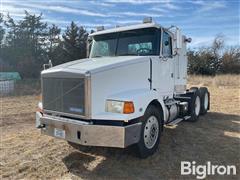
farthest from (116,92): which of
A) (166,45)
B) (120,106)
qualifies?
(166,45)

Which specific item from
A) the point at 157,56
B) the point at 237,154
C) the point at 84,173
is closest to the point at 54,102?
the point at 84,173

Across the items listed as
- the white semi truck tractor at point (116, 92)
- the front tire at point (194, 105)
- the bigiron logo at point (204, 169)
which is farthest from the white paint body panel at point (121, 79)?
the front tire at point (194, 105)

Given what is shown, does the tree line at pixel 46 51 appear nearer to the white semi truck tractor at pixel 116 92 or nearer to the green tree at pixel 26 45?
the green tree at pixel 26 45

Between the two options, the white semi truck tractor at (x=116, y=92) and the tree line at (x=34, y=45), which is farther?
the tree line at (x=34, y=45)

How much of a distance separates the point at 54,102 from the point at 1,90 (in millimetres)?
13619

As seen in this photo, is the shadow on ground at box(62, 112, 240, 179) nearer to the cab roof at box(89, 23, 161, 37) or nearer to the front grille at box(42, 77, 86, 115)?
the front grille at box(42, 77, 86, 115)

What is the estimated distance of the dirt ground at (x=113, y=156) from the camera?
4.62 meters

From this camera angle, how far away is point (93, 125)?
14.4ft

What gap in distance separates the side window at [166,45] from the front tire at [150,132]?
1.54 meters

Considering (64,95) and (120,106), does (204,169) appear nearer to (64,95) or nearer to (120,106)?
(120,106)

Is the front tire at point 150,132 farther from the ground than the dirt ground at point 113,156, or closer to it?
farther from the ground

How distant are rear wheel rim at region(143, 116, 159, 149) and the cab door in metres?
1.19

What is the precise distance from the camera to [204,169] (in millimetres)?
4805

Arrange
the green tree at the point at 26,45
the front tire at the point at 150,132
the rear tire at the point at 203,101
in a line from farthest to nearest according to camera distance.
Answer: the green tree at the point at 26,45, the rear tire at the point at 203,101, the front tire at the point at 150,132
